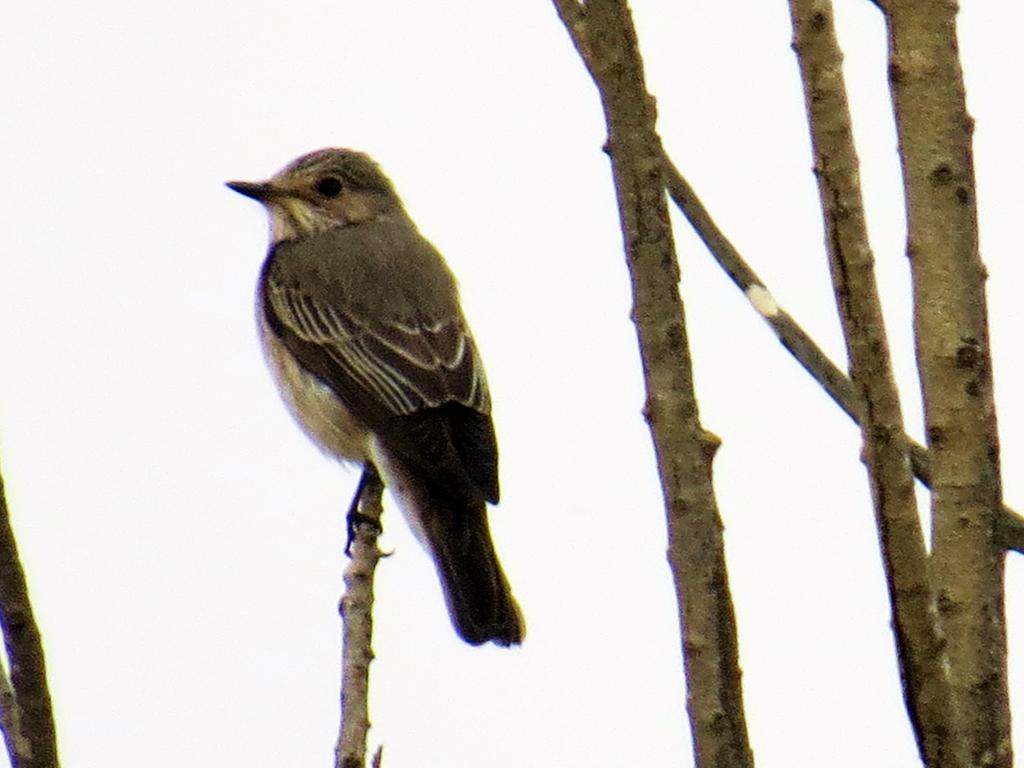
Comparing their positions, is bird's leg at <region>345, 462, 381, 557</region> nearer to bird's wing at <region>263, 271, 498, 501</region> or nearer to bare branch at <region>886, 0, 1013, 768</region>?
bird's wing at <region>263, 271, 498, 501</region>

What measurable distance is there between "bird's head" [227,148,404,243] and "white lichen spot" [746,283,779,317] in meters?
4.64

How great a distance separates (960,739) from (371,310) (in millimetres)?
4716

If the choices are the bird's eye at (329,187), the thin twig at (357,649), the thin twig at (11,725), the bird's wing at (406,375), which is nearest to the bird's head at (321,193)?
the bird's eye at (329,187)

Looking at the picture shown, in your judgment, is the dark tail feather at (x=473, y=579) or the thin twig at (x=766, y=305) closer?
the thin twig at (x=766, y=305)

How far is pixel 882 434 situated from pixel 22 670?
1.43 meters

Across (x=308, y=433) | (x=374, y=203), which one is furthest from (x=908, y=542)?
(x=374, y=203)

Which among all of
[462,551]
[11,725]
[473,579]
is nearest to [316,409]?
[462,551]

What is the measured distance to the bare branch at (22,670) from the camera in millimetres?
2857

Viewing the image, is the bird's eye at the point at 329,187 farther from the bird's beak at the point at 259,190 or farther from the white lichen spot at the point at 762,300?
the white lichen spot at the point at 762,300

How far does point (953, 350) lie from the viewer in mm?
3107

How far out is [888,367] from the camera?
9.25 feet

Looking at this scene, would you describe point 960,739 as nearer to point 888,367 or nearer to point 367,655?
point 888,367

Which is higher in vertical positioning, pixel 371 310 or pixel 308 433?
pixel 371 310

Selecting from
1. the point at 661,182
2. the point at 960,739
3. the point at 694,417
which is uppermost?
the point at 661,182
